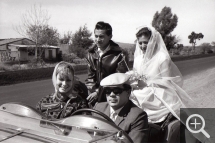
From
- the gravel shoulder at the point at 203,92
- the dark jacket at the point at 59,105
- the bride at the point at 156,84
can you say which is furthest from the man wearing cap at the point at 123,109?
the gravel shoulder at the point at 203,92

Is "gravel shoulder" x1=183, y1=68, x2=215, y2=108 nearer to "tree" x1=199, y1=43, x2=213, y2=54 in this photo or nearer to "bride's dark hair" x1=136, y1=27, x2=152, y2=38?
"bride's dark hair" x1=136, y1=27, x2=152, y2=38

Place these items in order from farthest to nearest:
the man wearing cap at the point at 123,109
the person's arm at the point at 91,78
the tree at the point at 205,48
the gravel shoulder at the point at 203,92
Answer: the tree at the point at 205,48 → the gravel shoulder at the point at 203,92 → the person's arm at the point at 91,78 → the man wearing cap at the point at 123,109

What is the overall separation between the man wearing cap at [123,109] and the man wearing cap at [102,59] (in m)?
1.04

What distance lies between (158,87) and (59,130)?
186 cm

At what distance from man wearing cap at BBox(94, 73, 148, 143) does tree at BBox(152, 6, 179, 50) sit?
4743 cm

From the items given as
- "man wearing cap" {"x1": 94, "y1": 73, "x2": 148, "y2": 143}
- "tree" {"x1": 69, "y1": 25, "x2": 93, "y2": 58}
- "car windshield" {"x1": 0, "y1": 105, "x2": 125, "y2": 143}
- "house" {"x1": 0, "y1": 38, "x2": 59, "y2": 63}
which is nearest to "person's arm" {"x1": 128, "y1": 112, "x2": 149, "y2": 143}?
"man wearing cap" {"x1": 94, "y1": 73, "x2": 148, "y2": 143}

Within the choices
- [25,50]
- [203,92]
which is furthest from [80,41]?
[203,92]

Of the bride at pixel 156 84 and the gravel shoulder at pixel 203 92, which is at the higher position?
the bride at pixel 156 84

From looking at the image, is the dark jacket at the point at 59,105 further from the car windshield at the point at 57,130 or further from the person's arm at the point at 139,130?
the person's arm at the point at 139,130

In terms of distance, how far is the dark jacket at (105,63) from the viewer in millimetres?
4084

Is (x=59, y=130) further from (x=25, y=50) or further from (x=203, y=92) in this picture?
(x=25, y=50)

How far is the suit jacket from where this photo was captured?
2605 mm

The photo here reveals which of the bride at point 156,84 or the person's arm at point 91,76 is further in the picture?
the person's arm at point 91,76

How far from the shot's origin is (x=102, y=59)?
4.14m
